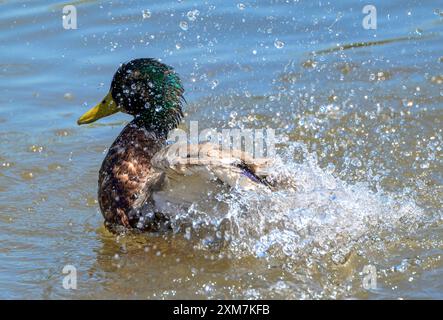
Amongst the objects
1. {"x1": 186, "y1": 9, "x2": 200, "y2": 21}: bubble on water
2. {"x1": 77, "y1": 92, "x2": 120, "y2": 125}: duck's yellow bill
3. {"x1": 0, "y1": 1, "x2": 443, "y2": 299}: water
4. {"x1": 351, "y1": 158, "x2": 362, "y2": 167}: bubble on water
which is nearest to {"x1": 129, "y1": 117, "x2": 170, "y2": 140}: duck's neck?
{"x1": 77, "y1": 92, "x2": 120, "y2": 125}: duck's yellow bill

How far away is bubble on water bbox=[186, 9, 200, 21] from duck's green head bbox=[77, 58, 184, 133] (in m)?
3.26

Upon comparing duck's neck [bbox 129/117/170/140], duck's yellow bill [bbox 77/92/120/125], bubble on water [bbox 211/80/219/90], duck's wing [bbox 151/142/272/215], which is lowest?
duck's wing [bbox 151/142/272/215]

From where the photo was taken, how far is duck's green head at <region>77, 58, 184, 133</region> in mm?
7027

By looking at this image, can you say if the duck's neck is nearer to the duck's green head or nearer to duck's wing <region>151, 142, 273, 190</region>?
the duck's green head

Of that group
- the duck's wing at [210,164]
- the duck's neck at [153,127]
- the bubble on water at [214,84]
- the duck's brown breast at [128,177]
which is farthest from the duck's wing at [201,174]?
the bubble on water at [214,84]

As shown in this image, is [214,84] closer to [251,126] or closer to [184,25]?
[251,126]

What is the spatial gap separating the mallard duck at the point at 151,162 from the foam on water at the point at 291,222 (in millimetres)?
135

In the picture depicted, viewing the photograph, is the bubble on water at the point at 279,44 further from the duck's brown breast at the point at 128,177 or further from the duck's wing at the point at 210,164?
the duck's wing at the point at 210,164

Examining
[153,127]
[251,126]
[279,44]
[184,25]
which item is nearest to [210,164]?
[153,127]

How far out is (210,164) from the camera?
19.8ft

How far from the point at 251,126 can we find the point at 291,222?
2.08 metres

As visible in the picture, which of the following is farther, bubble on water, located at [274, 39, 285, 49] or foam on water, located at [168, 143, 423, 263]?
bubble on water, located at [274, 39, 285, 49]

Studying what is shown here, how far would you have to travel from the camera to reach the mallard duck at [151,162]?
6117mm

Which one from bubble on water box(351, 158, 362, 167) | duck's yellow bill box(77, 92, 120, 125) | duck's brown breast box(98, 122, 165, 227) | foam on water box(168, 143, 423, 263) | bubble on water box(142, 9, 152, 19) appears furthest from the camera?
bubble on water box(142, 9, 152, 19)
